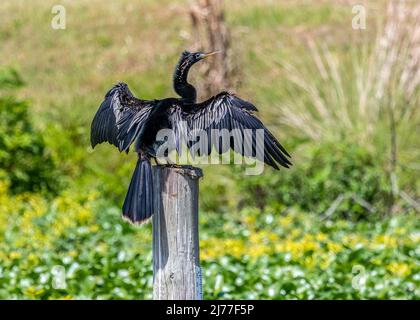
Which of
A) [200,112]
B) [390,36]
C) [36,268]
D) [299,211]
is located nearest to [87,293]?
[36,268]

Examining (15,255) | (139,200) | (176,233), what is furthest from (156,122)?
(15,255)

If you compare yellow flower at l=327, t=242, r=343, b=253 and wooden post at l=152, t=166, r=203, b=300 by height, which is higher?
wooden post at l=152, t=166, r=203, b=300

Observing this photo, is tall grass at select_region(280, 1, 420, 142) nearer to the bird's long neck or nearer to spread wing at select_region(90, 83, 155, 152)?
the bird's long neck

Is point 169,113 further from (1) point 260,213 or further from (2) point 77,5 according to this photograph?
(2) point 77,5

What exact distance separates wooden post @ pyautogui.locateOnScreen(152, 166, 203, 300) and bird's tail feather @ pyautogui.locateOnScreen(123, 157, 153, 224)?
36mm

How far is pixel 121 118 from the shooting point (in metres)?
4.63

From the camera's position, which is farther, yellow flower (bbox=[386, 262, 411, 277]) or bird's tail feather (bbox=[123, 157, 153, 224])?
yellow flower (bbox=[386, 262, 411, 277])

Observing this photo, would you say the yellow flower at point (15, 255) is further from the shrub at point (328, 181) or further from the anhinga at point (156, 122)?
the shrub at point (328, 181)

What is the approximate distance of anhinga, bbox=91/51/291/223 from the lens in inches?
159

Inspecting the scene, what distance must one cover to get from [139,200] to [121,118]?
767mm

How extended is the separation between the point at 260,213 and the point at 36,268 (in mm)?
3118

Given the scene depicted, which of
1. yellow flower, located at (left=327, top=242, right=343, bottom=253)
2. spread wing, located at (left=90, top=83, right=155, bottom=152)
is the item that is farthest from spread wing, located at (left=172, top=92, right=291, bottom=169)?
yellow flower, located at (left=327, top=242, right=343, bottom=253)
